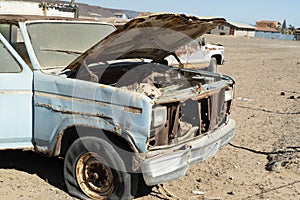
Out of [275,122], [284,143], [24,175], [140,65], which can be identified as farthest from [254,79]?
[24,175]

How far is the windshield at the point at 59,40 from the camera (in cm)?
456

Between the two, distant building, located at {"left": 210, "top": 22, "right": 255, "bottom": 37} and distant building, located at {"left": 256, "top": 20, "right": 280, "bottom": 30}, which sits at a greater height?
distant building, located at {"left": 256, "top": 20, "right": 280, "bottom": 30}

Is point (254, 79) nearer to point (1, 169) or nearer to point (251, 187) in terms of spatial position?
point (251, 187)

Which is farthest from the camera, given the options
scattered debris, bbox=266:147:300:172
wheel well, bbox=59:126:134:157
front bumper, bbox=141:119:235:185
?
scattered debris, bbox=266:147:300:172

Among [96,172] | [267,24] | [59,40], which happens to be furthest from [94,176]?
[267,24]

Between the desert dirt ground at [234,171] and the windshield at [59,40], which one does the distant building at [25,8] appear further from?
the windshield at [59,40]

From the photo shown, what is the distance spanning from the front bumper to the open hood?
1.17 meters

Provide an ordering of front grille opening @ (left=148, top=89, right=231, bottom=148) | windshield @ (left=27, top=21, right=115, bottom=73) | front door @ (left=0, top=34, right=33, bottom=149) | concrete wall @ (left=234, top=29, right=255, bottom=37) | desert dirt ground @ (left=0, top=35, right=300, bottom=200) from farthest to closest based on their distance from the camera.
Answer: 1. concrete wall @ (left=234, top=29, right=255, bottom=37)
2. windshield @ (left=27, top=21, right=115, bottom=73)
3. desert dirt ground @ (left=0, top=35, right=300, bottom=200)
4. front door @ (left=0, top=34, right=33, bottom=149)
5. front grille opening @ (left=148, top=89, right=231, bottom=148)

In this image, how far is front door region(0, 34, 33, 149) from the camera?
13.9 feet

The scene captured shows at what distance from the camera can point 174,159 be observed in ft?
12.4

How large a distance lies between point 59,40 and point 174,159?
214 centimetres

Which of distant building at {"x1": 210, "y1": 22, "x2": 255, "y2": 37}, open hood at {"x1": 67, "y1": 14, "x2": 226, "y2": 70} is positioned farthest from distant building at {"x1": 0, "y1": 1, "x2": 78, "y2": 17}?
distant building at {"x1": 210, "y1": 22, "x2": 255, "y2": 37}

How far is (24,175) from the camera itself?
4.82 m

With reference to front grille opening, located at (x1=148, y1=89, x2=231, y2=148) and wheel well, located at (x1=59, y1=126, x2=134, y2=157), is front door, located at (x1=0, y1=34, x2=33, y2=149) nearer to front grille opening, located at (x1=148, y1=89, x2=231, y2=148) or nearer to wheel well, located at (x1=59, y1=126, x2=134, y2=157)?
wheel well, located at (x1=59, y1=126, x2=134, y2=157)
